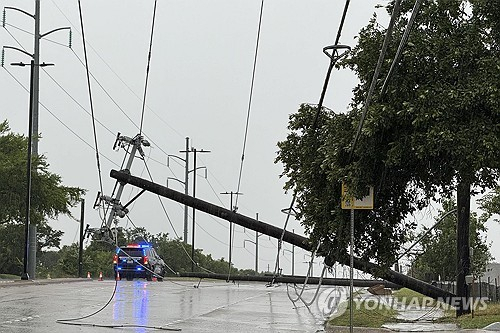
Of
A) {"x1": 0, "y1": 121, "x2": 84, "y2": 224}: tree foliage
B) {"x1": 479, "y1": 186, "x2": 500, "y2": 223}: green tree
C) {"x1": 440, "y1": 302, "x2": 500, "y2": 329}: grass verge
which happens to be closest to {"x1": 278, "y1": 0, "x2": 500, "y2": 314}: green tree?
{"x1": 440, "y1": 302, "x2": 500, "y2": 329}: grass verge

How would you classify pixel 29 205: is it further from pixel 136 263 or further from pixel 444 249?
pixel 444 249

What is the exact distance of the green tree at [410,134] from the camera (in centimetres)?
1493

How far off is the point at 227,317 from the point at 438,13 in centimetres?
804

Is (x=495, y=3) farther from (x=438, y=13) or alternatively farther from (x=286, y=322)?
(x=286, y=322)

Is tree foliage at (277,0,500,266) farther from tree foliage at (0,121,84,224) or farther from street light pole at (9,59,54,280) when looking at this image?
tree foliage at (0,121,84,224)

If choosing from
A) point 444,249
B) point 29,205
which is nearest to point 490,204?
point 444,249

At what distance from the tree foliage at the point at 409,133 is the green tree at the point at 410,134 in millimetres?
18

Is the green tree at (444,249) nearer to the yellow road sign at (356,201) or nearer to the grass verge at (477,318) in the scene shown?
the grass verge at (477,318)

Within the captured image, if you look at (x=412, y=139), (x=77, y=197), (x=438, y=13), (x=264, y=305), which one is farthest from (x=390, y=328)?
(x=77, y=197)

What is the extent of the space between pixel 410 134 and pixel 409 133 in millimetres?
58

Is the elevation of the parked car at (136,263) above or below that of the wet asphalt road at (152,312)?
above

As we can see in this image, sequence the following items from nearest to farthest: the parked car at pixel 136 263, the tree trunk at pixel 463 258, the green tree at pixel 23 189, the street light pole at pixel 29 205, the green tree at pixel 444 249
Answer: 1. the tree trunk at pixel 463 258
2. the green tree at pixel 444 249
3. the parked car at pixel 136 263
4. the street light pole at pixel 29 205
5. the green tree at pixel 23 189

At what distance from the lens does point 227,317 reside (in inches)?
784

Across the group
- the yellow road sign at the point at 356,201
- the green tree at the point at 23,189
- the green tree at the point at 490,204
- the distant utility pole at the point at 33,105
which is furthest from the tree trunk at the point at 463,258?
the green tree at the point at 23,189
